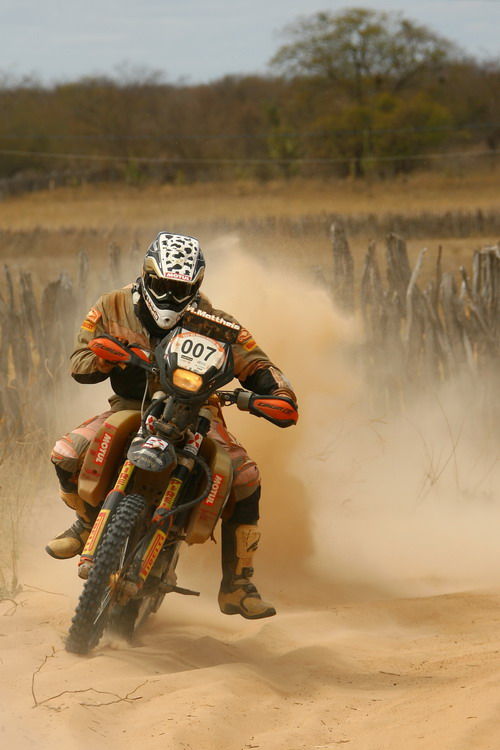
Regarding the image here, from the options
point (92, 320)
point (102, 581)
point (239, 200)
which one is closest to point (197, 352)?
point (92, 320)

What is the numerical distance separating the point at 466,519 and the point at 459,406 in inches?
63.0

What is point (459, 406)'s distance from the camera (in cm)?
966

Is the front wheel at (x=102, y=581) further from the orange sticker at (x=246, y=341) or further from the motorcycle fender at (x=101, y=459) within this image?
the orange sticker at (x=246, y=341)

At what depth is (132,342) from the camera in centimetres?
530

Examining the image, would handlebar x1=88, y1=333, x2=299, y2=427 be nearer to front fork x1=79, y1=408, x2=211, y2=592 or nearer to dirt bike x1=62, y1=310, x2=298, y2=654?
dirt bike x1=62, y1=310, x2=298, y2=654

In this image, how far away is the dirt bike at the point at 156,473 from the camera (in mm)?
4625

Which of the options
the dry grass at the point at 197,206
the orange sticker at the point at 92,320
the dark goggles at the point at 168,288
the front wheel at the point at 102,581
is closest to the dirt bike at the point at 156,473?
the front wheel at the point at 102,581

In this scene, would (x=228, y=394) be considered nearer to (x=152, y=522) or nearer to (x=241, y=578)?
(x=152, y=522)

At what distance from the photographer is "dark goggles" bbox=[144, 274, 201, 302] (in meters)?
5.18

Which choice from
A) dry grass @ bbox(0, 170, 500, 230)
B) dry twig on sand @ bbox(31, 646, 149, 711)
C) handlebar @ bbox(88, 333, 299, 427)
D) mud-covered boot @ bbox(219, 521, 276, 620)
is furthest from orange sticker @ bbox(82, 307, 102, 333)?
dry grass @ bbox(0, 170, 500, 230)

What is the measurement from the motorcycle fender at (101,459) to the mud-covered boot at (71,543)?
29cm

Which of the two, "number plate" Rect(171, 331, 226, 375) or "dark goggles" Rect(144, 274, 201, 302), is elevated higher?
"dark goggles" Rect(144, 274, 201, 302)

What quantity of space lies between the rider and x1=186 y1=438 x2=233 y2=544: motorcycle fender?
9.7 inches

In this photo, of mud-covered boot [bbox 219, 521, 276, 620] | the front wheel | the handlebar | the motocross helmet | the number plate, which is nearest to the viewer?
the front wheel
